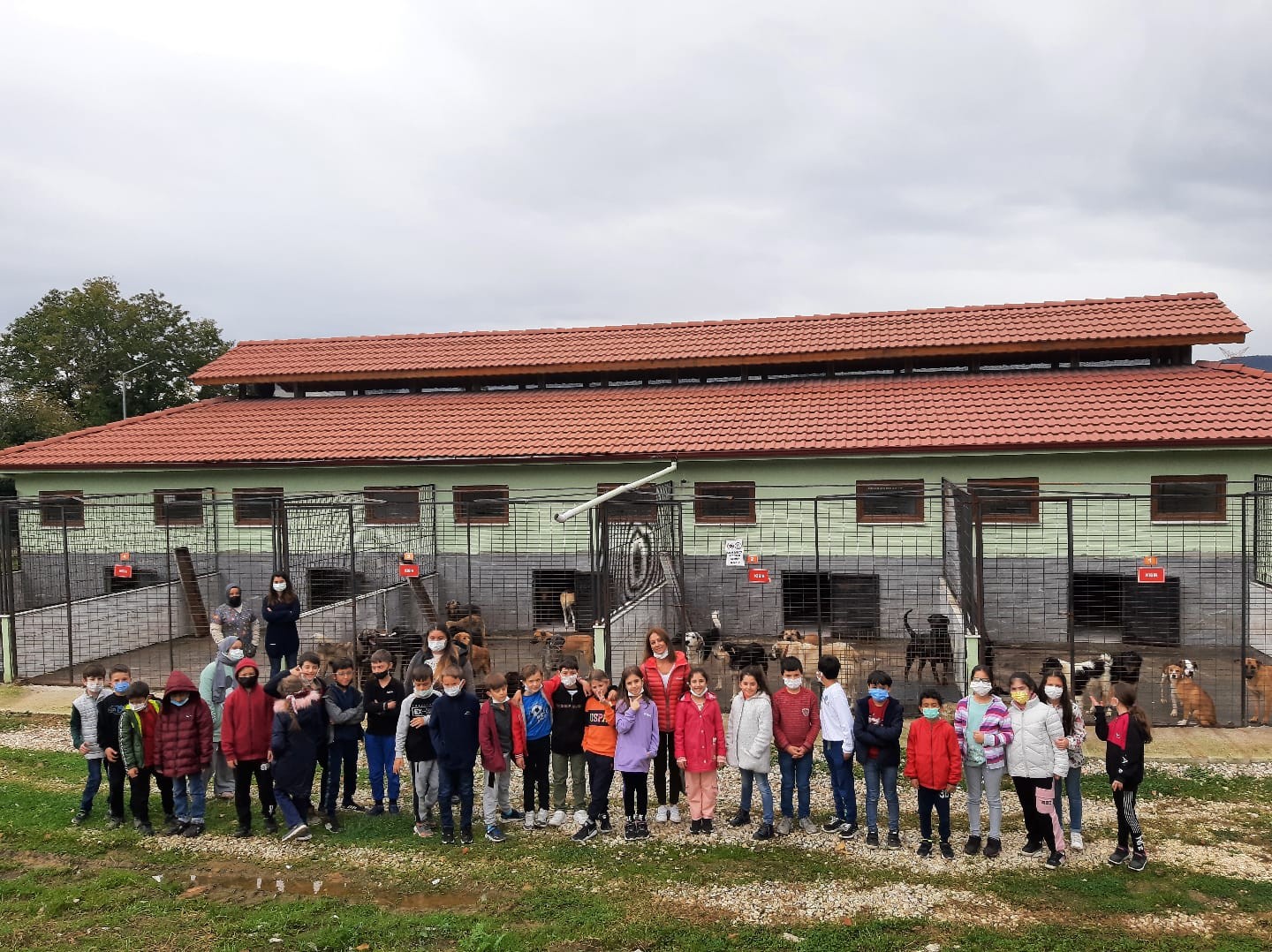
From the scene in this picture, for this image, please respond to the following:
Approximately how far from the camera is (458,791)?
714cm

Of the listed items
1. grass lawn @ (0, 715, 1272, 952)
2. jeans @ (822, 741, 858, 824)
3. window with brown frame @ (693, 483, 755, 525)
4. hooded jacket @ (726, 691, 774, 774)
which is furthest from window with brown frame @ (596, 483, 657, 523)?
grass lawn @ (0, 715, 1272, 952)

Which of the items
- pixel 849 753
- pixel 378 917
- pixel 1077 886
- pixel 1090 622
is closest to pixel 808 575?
pixel 1090 622

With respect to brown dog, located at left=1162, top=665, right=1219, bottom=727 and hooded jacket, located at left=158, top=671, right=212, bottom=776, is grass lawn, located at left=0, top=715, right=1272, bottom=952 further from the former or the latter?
brown dog, located at left=1162, top=665, right=1219, bottom=727

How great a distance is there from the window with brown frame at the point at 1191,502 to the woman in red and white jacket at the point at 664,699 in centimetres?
1003

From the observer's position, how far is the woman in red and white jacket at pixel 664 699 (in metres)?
7.50

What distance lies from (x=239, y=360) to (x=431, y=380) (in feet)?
19.3

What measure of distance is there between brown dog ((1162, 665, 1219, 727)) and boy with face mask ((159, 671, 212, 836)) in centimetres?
1009

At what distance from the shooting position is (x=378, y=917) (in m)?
5.77

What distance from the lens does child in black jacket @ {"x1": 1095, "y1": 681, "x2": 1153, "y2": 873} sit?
20.3ft

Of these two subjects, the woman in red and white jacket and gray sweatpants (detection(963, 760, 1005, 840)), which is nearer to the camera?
gray sweatpants (detection(963, 760, 1005, 840))

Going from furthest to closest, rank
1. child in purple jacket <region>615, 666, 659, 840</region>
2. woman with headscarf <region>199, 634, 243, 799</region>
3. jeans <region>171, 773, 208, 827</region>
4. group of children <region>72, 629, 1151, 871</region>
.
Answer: woman with headscarf <region>199, 634, 243, 799</region>
jeans <region>171, 773, 208, 827</region>
child in purple jacket <region>615, 666, 659, 840</region>
group of children <region>72, 629, 1151, 871</region>

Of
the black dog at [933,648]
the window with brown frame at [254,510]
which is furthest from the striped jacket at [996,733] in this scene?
the window with brown frame at [254,510]

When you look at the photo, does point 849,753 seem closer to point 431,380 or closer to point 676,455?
point 676,455

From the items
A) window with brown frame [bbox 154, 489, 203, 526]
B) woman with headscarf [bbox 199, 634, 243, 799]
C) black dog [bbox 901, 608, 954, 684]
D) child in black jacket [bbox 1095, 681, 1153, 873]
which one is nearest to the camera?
child in black jacket [bbox 1095, 681, 1153, 873]
